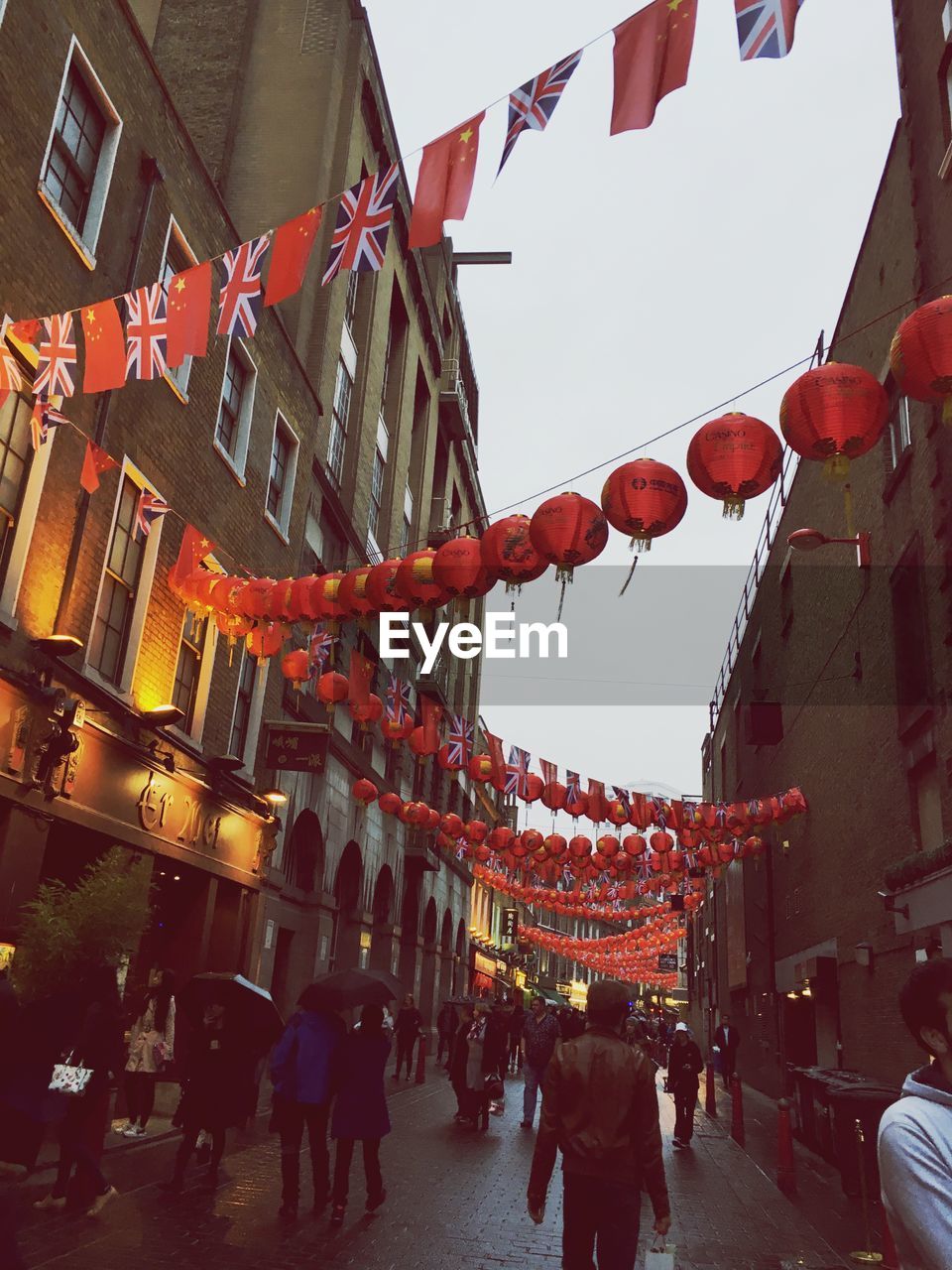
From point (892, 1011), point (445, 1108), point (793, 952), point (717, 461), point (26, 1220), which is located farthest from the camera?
point (793, 952)

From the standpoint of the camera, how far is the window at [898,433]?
1370 cm

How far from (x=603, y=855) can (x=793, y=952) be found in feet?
16.4

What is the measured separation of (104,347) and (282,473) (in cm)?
953

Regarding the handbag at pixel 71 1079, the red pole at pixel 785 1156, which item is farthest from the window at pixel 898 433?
the handbag at pixel 71 1079

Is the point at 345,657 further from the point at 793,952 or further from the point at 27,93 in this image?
the point at 27,93

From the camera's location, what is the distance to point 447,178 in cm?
806

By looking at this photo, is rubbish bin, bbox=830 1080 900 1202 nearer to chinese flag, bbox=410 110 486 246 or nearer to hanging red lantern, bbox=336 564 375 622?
hanging red lantern, bbox=336 564 375 622

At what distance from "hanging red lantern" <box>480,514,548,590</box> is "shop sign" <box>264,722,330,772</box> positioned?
341 inches

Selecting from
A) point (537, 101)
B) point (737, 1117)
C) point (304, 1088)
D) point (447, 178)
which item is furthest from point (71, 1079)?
point (737, 1117)

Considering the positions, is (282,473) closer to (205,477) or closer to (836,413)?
(205,477)

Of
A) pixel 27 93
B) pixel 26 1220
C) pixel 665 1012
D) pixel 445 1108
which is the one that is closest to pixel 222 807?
pixel 445 1108

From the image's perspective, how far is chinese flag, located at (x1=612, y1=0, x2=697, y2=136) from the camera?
712cm

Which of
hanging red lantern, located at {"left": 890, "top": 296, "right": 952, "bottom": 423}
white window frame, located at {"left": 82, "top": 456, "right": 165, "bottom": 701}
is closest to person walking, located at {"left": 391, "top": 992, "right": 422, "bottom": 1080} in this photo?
white window frame, located at {"left": 82, "top": 456, "right": 165, "bottom": 701}

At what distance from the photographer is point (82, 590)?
1112 centimetres
